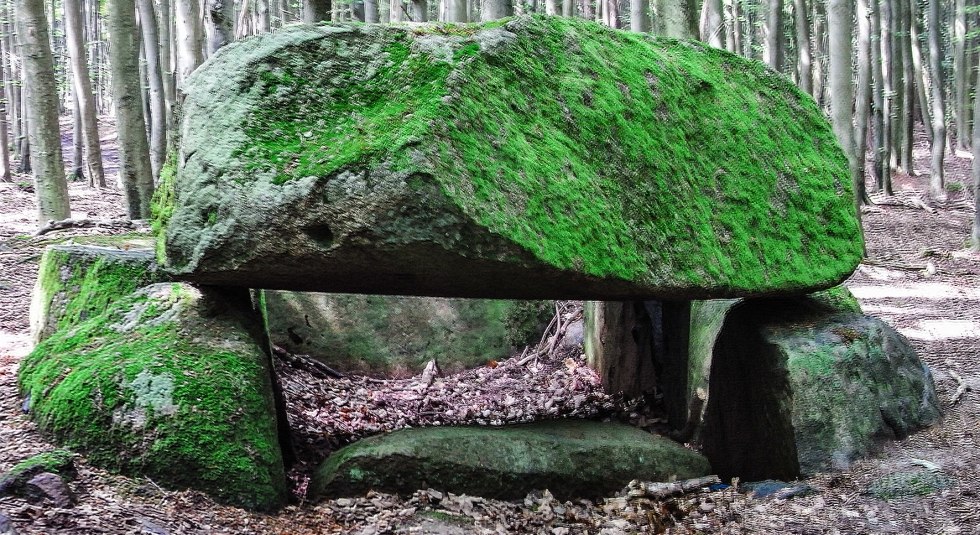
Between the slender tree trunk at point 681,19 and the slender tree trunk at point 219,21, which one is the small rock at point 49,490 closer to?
the slender tree trunk at point 219,21

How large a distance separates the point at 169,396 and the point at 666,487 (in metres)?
2.96

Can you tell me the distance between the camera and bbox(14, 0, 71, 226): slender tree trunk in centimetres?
868

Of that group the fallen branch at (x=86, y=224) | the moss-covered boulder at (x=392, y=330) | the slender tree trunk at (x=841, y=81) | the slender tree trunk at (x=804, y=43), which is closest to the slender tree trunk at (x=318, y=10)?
the moss-covered boulder at (x=392, y=330)

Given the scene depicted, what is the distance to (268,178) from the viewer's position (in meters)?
3.86

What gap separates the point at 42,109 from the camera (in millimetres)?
8938

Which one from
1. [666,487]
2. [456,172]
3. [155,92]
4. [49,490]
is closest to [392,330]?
[666,487]

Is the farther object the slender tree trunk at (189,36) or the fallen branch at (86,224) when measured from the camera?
the fallen branch at (86,224)

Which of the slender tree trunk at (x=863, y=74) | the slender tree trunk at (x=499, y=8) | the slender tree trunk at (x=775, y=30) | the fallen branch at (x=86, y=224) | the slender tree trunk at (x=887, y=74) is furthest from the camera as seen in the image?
the slender tree trunk at (x=887, y=74)

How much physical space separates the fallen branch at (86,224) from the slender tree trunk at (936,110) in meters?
16.1

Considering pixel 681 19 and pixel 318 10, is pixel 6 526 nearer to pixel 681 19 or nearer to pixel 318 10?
pixel 318 10

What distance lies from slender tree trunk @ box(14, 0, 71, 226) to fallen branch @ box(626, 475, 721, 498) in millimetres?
7664

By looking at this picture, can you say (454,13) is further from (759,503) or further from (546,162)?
(759,503)

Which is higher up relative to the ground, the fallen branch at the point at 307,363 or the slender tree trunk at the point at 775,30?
the slender tree trunk at the point at 775,30

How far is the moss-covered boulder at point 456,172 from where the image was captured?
12.1 feet
